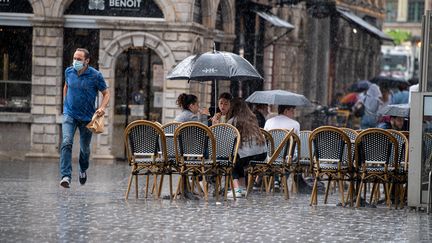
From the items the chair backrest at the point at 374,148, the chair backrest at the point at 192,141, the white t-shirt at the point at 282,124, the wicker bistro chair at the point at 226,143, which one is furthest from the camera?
the white t-shirt at the point at 282,124

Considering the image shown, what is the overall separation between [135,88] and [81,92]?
39.0 feet

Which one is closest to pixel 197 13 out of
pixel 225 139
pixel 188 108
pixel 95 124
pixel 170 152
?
pixel 188 108

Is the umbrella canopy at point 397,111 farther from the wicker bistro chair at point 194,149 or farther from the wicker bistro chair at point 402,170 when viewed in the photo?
the wicker bistro chair at point 194,149

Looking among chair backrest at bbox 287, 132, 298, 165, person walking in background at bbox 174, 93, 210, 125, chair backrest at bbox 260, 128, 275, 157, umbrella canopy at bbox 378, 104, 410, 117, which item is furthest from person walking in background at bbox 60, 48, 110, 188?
umbrella canopy at bbox 378, 104, 410, 117

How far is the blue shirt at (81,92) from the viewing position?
64.0ft

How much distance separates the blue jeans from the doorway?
11.4 meters

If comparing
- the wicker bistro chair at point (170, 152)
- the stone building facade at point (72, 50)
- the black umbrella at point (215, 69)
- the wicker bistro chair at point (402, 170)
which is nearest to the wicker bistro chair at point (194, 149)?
the wicker bistro chair at point (170, 152)

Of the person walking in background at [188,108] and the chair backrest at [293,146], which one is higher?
the person walking in background at [188,108]

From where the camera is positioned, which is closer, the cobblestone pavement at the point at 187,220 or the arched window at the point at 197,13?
the cobblestone pavement at the point at 187,220

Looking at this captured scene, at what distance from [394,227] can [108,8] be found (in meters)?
16.3

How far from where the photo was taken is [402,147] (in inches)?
738

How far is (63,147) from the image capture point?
19.2m

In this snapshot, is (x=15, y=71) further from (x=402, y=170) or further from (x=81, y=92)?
(x=402, y=170)

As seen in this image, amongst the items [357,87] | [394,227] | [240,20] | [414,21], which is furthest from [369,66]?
[414,21]
